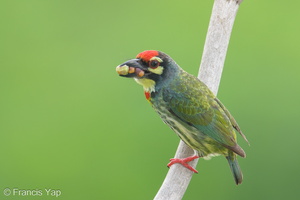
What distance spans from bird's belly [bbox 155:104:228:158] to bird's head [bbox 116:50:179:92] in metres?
0.19

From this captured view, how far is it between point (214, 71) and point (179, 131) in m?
0.39

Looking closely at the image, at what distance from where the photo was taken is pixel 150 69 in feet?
12.0

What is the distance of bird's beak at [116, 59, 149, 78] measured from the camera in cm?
Answer: 354

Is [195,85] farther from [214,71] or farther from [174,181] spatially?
[174,181]

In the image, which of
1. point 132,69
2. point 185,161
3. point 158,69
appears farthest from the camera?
point 185,161

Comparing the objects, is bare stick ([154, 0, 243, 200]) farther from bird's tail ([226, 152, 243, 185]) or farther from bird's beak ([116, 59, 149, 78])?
bird's beak ([116, 59, 149, 78])

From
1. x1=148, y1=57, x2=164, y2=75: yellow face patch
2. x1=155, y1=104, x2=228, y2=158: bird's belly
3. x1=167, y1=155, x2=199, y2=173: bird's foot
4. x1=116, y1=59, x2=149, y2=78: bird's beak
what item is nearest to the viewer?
x1=116, y1=59, x2=149, y2=78: bird's beak

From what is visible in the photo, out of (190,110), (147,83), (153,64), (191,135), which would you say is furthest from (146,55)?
(191,135)

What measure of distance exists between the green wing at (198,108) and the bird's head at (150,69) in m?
0.08

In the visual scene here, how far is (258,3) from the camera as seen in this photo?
22.9ft

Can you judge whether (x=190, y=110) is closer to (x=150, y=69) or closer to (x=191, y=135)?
(x=191, y=135)

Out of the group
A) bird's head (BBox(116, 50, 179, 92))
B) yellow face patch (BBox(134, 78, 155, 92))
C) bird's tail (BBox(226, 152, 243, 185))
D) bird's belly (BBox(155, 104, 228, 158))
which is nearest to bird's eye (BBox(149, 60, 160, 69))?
bird's head (BBox(116, 50, 179, 92))

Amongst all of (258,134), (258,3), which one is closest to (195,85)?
(258,134)

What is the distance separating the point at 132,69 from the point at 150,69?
13 centimetres
